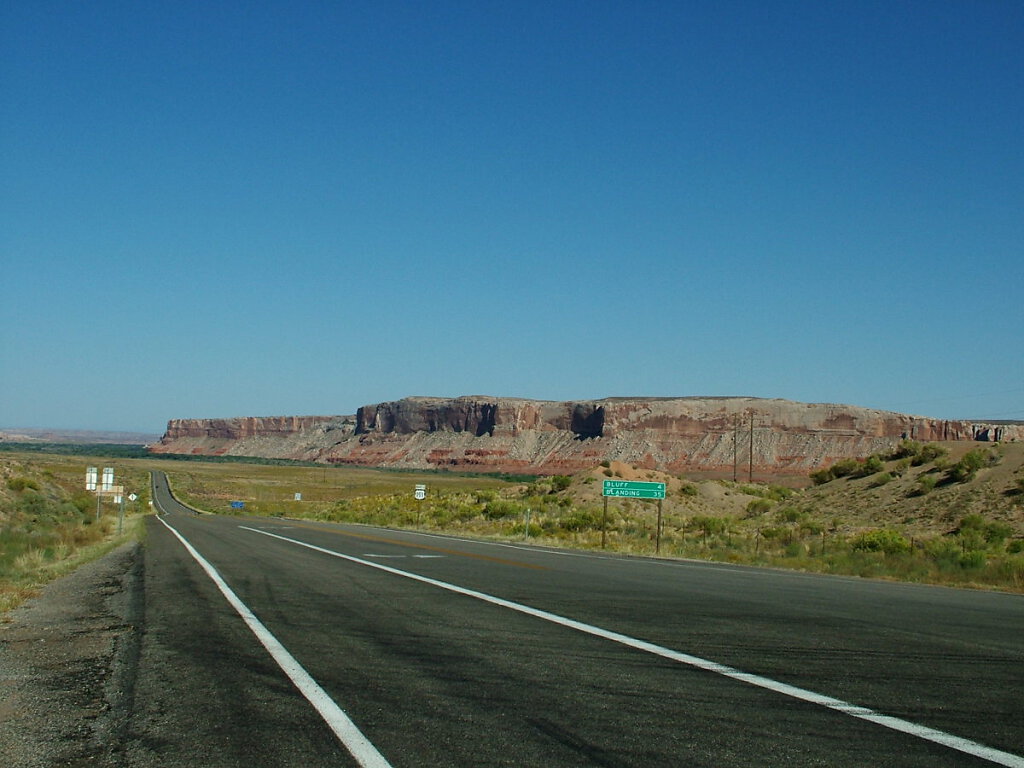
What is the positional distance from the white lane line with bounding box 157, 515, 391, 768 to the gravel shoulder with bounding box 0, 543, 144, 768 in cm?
125

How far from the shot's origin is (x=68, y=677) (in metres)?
8.48

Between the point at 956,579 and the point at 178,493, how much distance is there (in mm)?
97155

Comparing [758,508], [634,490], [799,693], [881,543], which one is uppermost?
[634,490]

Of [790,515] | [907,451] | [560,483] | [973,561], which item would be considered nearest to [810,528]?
[790,515]

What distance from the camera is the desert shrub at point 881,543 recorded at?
32.0 meters

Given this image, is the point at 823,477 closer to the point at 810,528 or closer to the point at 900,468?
the point at 900,468

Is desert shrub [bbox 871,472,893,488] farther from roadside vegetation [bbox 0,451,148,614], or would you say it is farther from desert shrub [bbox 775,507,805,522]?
roadside vegetation [bbox 0,451,148,614]

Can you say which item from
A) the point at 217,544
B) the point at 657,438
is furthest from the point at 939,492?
the point at 657,438

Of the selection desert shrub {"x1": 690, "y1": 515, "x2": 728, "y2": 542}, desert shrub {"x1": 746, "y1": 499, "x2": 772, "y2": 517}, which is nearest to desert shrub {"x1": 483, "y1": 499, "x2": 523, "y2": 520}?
desert shrub {"x1": 690, "y1": 515, "x2": 728, "y2": 542}

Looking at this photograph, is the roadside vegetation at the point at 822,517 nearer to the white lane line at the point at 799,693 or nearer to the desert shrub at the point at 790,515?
the desert shrub at the point at 790,515

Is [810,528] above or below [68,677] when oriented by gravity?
below

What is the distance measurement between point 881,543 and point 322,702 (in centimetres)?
2981

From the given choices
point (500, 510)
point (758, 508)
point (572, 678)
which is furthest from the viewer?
point (500, 510)

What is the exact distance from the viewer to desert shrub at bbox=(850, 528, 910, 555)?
3200 cm
